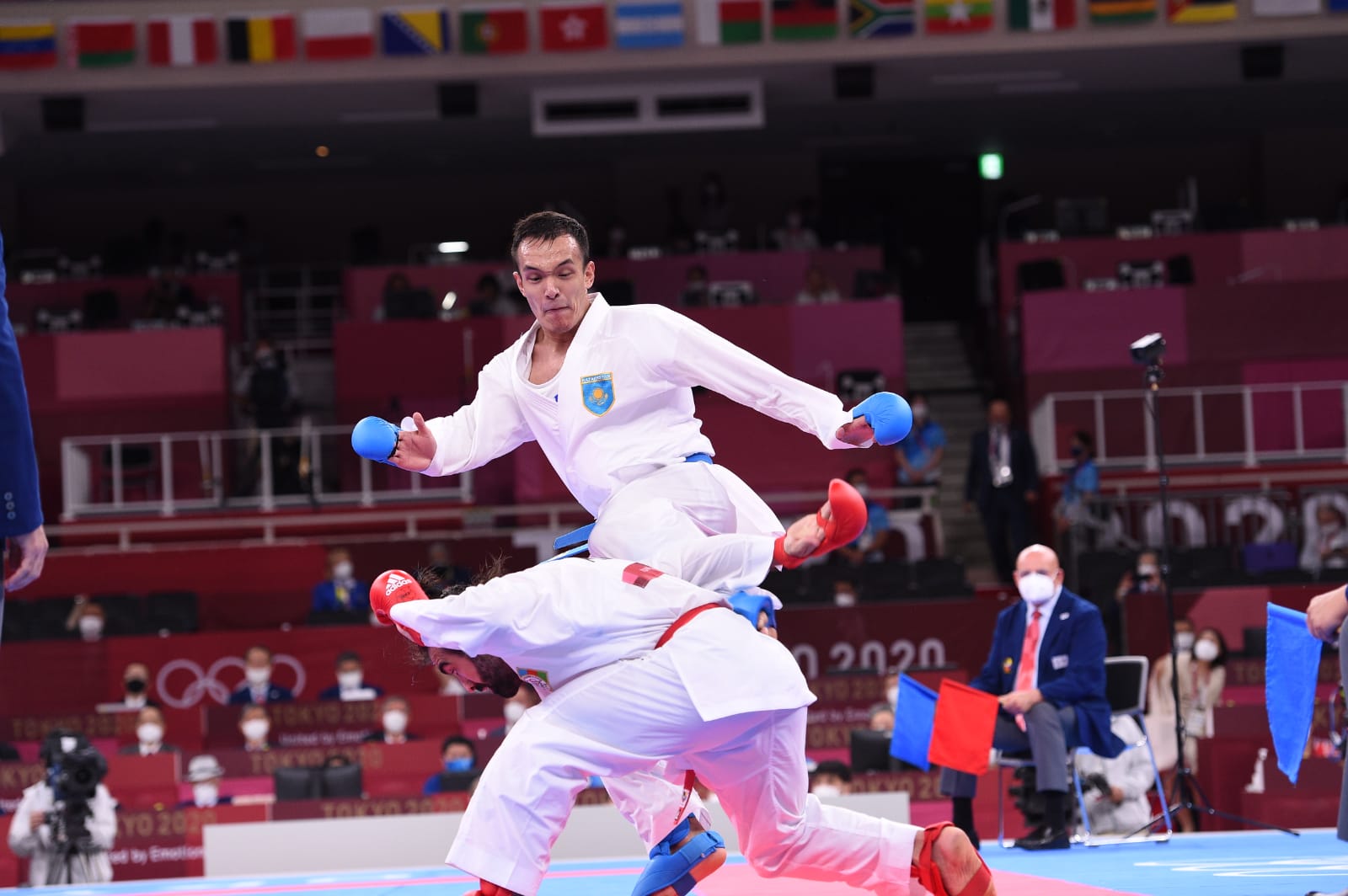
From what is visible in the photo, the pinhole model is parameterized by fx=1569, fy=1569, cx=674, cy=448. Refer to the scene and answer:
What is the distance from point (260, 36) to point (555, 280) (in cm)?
1233

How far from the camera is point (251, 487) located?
47.8 ft

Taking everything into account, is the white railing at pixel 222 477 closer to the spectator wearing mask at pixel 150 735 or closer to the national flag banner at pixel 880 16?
the spectator wearing mask at pixel 150 735

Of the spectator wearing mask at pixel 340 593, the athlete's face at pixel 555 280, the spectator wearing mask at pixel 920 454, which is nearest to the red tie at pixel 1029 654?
the athlete's face at pixel 555 280

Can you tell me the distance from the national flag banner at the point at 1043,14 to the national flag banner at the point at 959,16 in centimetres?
26

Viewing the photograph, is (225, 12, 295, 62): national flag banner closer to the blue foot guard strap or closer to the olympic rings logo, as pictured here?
the olympic rings logo

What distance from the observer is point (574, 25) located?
15422 mm

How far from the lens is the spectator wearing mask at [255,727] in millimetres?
10609

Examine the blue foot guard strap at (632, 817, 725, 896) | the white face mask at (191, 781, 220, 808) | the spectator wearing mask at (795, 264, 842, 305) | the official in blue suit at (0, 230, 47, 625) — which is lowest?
the white face mask at (191, 781, 220, 808)

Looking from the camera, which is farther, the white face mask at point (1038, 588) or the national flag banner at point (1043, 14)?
the national flag banner at point (1043, 14)

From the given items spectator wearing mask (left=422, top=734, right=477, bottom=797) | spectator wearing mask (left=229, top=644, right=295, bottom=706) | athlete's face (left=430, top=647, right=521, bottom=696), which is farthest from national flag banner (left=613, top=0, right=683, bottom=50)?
athlete's face (left=430, top=647, right=521, bottom=696)

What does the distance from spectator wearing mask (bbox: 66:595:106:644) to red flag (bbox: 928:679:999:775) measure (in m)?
7.47

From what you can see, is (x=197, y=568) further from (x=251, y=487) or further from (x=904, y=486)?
(x=904, y=486)

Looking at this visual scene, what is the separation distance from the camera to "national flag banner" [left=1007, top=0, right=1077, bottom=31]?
15398 millimetres

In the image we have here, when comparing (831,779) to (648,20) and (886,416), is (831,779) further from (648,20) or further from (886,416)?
(648,20)
